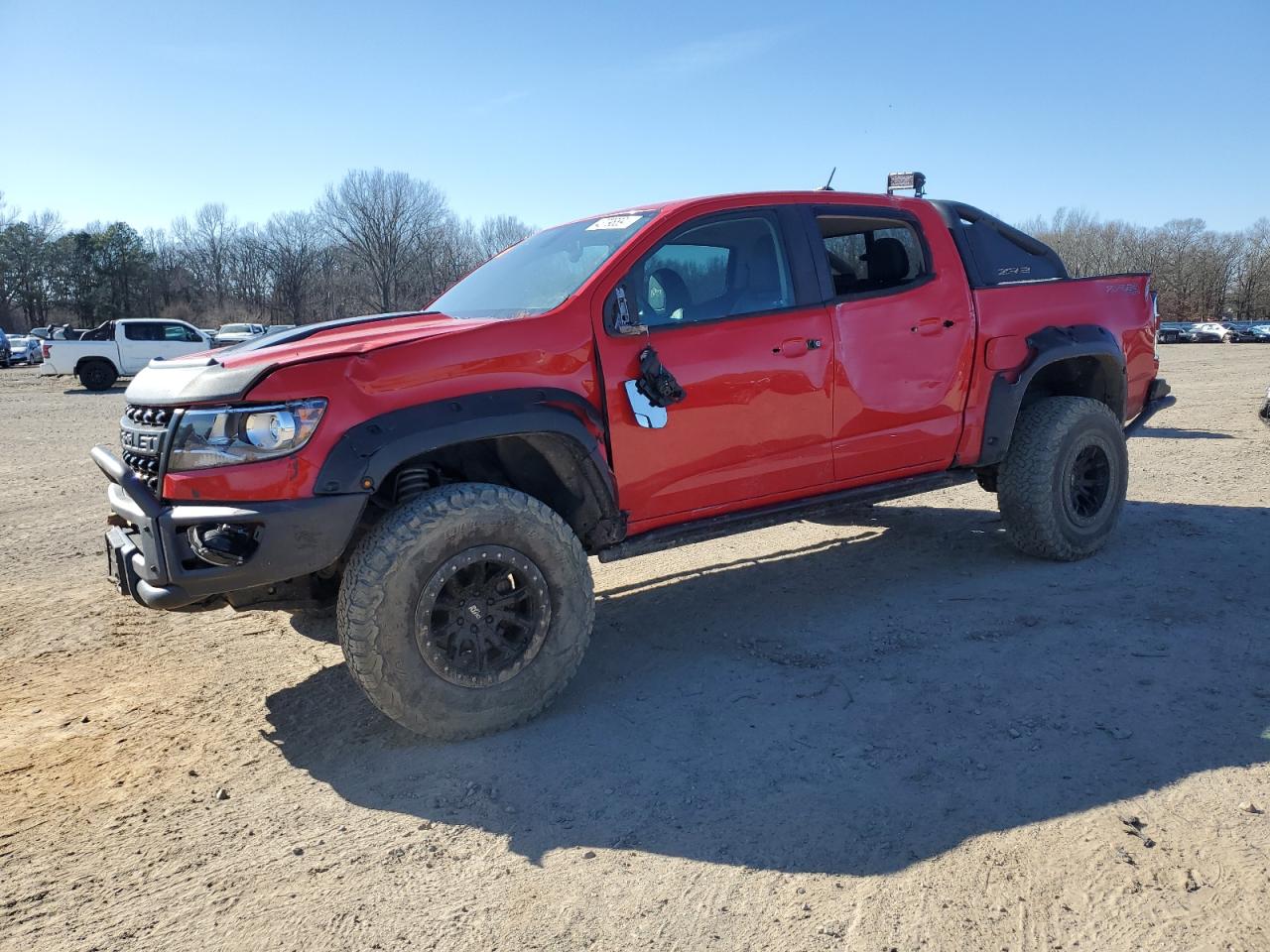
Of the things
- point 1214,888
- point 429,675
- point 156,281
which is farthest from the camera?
point 156,281

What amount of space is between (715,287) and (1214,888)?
2.91 m

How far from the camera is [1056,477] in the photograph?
529cm

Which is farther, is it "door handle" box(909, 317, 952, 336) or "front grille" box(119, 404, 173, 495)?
"door handle" box(909, 317, 952, 336)

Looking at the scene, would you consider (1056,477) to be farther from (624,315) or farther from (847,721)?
(624,315)

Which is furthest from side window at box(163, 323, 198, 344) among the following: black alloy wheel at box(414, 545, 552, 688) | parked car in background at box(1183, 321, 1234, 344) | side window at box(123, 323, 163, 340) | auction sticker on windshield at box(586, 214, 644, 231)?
parked car in background at box(1183, 321, 1234, 344)

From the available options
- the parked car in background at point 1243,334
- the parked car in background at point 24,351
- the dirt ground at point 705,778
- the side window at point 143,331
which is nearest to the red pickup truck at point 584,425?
the dirt ground at point 705,778

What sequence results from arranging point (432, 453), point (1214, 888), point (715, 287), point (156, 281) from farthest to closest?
point (156, 281) → point (715, 287) → point (432, 453) → point (1214, 888)

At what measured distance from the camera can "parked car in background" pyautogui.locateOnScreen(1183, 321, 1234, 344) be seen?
46.9m

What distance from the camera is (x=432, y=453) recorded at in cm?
367

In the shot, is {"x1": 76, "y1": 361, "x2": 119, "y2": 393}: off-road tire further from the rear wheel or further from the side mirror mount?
the side mirror mount

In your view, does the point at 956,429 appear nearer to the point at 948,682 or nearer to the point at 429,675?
the point at 948,682

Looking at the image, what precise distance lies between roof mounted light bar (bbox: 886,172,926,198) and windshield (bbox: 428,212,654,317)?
2.02m

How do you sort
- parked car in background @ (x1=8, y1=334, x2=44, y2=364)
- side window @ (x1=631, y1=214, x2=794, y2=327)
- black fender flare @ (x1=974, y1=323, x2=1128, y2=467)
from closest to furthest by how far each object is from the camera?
1. side window @ (x1=631, y1=214, x2=794, y2=327)
2. black fender flare @ (x1=974, y1=323, x2=1128, y2=467)
3. parked car in background @ (x1=8, y1=334, x2=44, y2=364)

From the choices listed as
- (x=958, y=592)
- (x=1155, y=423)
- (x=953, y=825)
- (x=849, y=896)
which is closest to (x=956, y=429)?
(x=958, y=592)
